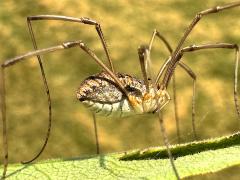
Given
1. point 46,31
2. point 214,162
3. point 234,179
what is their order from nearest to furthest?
point 214,162 → point 234,179 → point 46,31

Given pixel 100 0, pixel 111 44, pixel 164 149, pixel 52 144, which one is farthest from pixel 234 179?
pixel 100 0

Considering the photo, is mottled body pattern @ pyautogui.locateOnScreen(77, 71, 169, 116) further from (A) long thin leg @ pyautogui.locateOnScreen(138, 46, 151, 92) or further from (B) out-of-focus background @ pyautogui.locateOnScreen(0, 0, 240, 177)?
(B) out-of-focus background @ pyautogui.locateOnScreen(0, 0, 240, 177)

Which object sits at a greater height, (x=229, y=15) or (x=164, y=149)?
(x=229, y=15)

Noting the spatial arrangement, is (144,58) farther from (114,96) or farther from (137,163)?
(137,163)

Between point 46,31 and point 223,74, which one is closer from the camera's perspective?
point 223,74

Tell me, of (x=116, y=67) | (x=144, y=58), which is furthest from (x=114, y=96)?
(x=116, y=67)

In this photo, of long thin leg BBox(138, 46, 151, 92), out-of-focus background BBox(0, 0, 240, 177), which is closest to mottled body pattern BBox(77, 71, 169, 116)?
long thin leg BBox(138, 46, 151, 92)

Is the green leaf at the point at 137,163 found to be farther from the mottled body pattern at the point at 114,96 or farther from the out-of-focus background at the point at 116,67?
the out-of-focus background at the point at 116,67

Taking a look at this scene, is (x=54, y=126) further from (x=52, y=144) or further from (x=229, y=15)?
(x=229, y=15)
